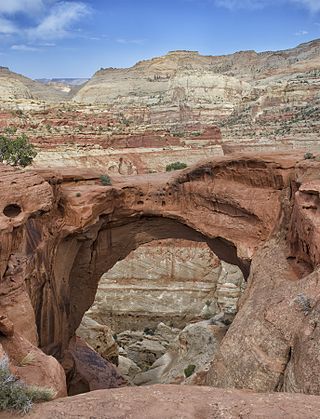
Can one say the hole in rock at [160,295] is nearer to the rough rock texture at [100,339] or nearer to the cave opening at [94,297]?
the rough rock texture at [100,339]

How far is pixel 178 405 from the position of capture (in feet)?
22.5

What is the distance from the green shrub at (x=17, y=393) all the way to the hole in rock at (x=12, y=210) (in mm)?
5701

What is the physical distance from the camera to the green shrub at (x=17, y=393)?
671 centimetres

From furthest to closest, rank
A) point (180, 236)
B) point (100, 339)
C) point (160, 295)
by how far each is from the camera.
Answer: point (160, 295)
point (100, 339)
point (180, 236)

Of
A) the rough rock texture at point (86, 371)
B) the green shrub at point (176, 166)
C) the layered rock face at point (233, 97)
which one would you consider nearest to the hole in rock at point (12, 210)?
the rough rock texture at point (86, 371)

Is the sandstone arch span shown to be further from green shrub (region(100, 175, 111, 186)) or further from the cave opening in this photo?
green shrub (region(100, 175, 111, 186))

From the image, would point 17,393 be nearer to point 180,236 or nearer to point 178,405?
point 178,405

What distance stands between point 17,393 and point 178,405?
2397 mm

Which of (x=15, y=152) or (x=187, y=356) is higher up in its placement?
(x=15, y=152)

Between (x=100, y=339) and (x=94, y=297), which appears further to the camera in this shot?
(x=100, y=339)

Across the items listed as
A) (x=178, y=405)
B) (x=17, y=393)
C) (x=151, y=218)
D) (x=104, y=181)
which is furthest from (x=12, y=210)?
(x=151, y=218)

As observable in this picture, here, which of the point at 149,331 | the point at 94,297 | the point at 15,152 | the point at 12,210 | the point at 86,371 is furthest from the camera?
the point at 15,152

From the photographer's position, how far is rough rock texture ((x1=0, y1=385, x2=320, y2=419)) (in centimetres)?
652

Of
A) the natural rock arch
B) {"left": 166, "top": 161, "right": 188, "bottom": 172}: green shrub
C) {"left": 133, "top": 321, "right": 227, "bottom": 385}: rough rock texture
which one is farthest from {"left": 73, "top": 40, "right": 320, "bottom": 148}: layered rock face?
the natural rock arch
